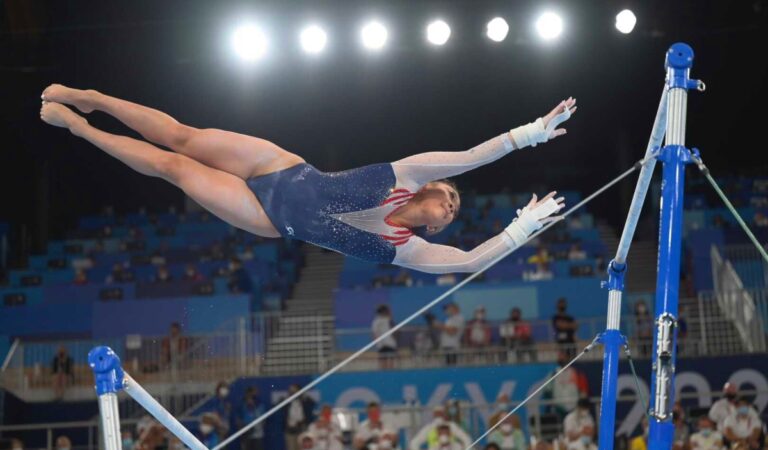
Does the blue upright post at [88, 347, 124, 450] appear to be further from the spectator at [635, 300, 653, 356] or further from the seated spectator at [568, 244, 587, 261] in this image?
the seated spectator at [568, 244, 587, 261]

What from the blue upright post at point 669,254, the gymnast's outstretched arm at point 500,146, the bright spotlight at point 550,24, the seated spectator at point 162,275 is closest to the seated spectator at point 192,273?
the seated spectator at point 162,275

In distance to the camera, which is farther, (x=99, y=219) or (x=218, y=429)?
(x=99, y=219)

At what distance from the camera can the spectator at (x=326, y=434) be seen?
352 inches

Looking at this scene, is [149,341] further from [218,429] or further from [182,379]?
[218,429]

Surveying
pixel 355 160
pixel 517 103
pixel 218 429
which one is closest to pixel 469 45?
pixel 517 103

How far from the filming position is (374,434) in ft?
29.6

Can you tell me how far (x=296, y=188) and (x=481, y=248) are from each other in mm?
851

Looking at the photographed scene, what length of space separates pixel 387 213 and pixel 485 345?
717 centimetres

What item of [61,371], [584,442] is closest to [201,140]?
[584,442]

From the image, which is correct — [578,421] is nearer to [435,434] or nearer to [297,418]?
[435,434]

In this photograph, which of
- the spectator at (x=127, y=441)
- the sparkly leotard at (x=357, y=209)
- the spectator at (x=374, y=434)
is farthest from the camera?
the spectator at (x=127, y=441)

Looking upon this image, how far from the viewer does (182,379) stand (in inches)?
444

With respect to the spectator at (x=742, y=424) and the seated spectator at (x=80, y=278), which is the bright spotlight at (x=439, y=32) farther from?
the seated spectator at (x=80, y=278)

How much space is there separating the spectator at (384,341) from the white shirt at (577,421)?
270cm
